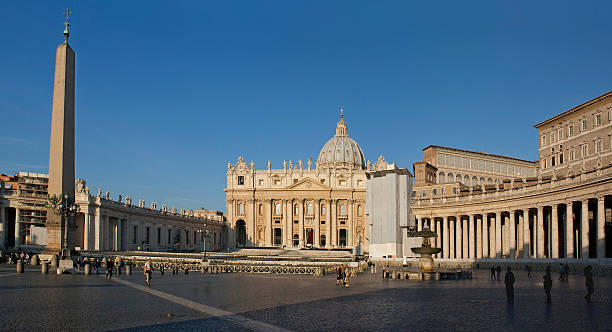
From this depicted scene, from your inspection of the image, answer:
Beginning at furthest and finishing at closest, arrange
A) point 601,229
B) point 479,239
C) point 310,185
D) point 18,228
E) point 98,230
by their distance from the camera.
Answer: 1. point 310,185
2. point 479,239
3. point 98,230
4. point 18,228
5. point 601,229

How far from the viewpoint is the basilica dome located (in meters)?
154

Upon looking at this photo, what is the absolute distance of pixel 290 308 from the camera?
17.7 m

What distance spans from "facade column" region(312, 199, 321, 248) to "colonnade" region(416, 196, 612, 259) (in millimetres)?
49577

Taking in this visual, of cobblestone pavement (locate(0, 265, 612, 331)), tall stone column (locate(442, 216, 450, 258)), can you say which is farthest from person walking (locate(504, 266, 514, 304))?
A: tall stone column (locate(442, 216, 450, 258))

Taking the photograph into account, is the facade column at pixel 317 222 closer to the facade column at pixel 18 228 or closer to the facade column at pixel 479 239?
the facade column at pixel 479 239

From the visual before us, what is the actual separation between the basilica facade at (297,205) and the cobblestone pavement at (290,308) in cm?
9409

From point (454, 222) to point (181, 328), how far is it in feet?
195

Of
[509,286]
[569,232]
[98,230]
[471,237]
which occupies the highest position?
[569,232]

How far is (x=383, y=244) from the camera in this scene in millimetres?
62219

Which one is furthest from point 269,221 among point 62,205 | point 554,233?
point 62,205

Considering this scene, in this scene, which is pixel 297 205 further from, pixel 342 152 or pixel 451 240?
pixel 451 240

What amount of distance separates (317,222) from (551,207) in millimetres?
73522

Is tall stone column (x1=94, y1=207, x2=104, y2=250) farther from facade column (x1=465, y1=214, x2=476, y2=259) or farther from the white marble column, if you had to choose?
the white marble column

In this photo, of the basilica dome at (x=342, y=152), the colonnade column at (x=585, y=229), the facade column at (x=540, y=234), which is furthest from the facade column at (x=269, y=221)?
the colonnade column at (x=585, y=229)
